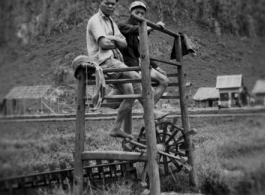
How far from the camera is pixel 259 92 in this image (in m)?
1.85

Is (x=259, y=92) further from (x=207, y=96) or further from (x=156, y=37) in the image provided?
(x=156, y=37)

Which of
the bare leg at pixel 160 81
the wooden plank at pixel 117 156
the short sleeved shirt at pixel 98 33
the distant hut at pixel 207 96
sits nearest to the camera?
the wooden plank at pixel 117 156

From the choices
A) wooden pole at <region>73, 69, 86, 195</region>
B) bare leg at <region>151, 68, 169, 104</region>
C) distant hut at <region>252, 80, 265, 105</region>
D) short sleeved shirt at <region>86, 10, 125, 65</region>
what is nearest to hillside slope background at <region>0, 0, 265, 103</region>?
distant hut at <region>252, 80, 265, 105</region>

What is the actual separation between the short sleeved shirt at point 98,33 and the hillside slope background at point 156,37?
2.11 feet

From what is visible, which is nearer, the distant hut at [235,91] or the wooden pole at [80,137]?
the distant hut at [235,91]

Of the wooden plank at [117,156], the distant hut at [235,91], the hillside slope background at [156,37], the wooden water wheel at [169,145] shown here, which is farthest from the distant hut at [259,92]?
the wooden water wheel at [169,145]

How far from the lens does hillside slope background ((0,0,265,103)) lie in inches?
70.5

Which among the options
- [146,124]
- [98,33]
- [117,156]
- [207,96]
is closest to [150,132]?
[146,124]

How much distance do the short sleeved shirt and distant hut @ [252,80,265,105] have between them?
7.42 ft

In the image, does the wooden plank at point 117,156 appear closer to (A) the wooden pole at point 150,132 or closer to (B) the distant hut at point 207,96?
(A) the wooden pole at point 150,132

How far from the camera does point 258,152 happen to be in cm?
183

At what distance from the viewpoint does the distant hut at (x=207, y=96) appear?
27.1ft

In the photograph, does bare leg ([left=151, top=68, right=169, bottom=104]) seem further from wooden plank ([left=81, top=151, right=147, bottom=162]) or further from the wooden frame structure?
wooden plank ([left=81, top=151, right=147, bottom=162])

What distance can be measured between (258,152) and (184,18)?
29.5 feet
